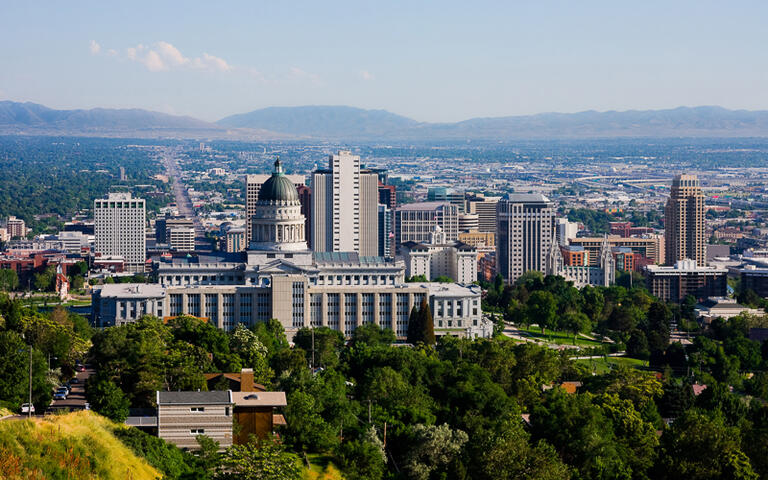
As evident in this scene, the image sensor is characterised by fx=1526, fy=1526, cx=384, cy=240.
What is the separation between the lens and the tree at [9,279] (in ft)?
493

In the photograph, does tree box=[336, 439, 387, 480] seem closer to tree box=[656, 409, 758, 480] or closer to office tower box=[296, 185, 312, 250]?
tree box=[656, 409, 758, 480]

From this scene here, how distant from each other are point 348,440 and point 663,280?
95.8 m

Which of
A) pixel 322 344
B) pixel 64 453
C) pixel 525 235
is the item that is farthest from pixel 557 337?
pixel 64 453

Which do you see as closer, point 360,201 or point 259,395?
point 259,395

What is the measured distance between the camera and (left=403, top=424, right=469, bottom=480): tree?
6012cm

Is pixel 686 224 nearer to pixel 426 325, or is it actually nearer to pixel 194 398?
pixel 426 325

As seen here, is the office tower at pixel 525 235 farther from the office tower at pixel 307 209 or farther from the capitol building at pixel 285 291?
the capitol building at pixel 285 291

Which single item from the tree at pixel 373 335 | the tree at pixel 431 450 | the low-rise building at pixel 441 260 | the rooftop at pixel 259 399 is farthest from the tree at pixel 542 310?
the rooftop at pixel 259 399

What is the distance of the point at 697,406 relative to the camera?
7912cm

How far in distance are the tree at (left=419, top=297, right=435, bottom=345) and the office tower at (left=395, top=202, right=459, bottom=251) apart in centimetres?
8156

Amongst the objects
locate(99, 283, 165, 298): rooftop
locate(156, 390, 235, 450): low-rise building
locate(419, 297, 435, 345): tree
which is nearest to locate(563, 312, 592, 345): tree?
locate(419, 297, 435, 345): tree

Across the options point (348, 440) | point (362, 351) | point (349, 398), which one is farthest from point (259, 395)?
point (362, 351)

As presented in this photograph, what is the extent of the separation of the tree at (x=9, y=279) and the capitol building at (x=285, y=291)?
37460 mm

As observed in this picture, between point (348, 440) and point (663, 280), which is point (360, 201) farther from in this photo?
point (348, 440)
